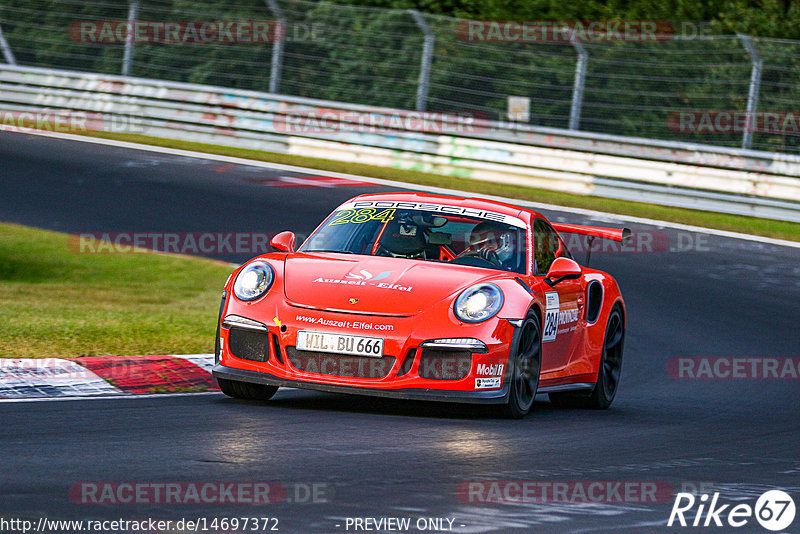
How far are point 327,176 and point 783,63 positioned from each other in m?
6.31

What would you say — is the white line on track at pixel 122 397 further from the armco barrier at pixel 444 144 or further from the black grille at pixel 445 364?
the armco barrier at pixel 444 144

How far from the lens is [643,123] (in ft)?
63.5

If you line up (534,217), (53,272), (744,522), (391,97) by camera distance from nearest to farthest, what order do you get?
(744,522)
(534,217)
(53,272)
(391,97)

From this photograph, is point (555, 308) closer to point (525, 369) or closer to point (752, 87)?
point (525, 369)

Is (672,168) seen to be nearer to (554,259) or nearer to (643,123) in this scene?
(643,123)

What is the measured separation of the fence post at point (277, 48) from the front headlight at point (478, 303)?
45.5 ft

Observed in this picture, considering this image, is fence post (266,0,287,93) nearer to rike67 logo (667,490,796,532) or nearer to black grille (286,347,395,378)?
black grille (286,347,395,378)

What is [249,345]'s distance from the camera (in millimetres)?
7344

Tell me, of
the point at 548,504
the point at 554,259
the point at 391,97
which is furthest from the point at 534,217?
the point at 391,97

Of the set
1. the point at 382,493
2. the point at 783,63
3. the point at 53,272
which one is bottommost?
the point at 53,272

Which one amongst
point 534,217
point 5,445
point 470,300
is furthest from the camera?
point 534,217

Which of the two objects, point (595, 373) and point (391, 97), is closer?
point (595, 373)

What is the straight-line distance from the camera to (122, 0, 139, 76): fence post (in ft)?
68.7

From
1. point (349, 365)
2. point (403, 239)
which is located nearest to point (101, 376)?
point (349, 365)
